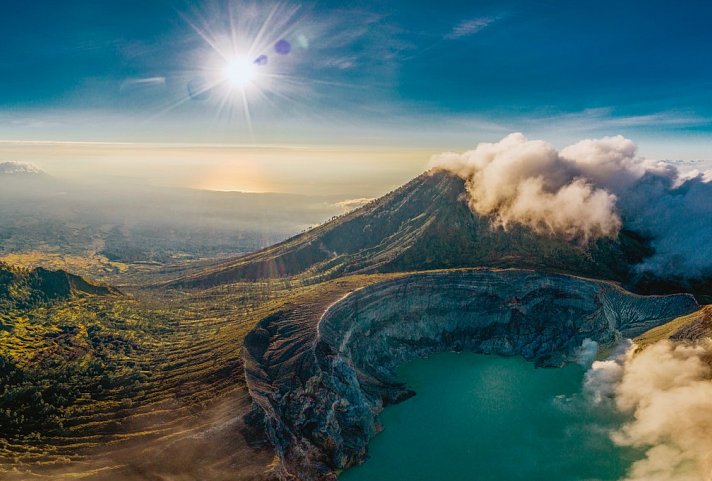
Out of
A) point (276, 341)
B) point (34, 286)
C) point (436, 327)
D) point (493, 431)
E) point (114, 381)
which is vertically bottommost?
point (493, 431)

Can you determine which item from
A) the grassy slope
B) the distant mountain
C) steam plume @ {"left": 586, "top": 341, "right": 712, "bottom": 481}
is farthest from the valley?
steam plume @ {"left": 586, "top": 341, "right": 712, "bottom": 481}

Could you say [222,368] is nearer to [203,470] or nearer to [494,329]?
[203,470]

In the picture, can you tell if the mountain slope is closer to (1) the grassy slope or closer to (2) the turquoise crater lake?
(1) the grassy slope

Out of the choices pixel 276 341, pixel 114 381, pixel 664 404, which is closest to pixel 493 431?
pixel 664 404

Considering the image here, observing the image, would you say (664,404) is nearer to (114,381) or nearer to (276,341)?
(276,341)

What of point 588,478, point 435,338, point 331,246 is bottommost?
point 588,478

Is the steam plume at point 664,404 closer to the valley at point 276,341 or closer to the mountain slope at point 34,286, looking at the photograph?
the valley at point 276,341

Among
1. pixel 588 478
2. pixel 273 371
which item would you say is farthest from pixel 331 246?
pixel 588 478
